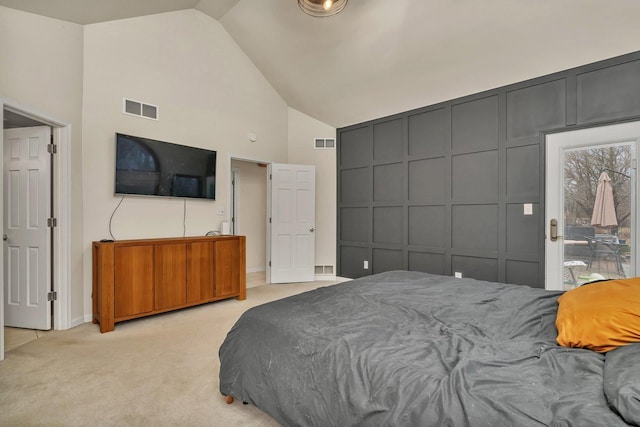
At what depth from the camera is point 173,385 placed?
6.59 feet

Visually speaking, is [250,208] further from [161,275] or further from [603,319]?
[603,319]

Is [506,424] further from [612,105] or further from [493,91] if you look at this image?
[493,91]

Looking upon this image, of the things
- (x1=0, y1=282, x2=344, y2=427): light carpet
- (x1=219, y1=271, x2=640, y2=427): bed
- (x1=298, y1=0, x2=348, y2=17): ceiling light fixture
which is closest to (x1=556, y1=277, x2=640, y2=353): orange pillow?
(x1=219, y1=271, x2=640, y2=427): bed

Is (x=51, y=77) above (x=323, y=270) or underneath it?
above

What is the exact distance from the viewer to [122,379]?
208cm

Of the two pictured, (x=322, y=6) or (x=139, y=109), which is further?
(x=139, y=109)

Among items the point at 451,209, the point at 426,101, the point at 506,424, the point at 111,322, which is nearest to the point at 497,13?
the point at 426,101

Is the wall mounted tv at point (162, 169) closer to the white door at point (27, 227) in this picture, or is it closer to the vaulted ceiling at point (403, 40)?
the white door at point (27, 227)

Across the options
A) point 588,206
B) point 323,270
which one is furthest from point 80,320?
point 588,206

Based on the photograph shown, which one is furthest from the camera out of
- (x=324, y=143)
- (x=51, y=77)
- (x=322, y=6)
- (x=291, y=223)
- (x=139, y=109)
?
(x=324, y=143)

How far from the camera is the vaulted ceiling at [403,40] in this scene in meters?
2.66

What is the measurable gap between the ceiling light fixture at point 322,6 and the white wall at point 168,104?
83.5 inches

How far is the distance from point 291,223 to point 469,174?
2717 mm

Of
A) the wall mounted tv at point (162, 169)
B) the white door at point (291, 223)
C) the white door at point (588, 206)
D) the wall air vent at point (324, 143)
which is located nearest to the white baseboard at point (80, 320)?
the wall mounted tv at point (162, 169)
